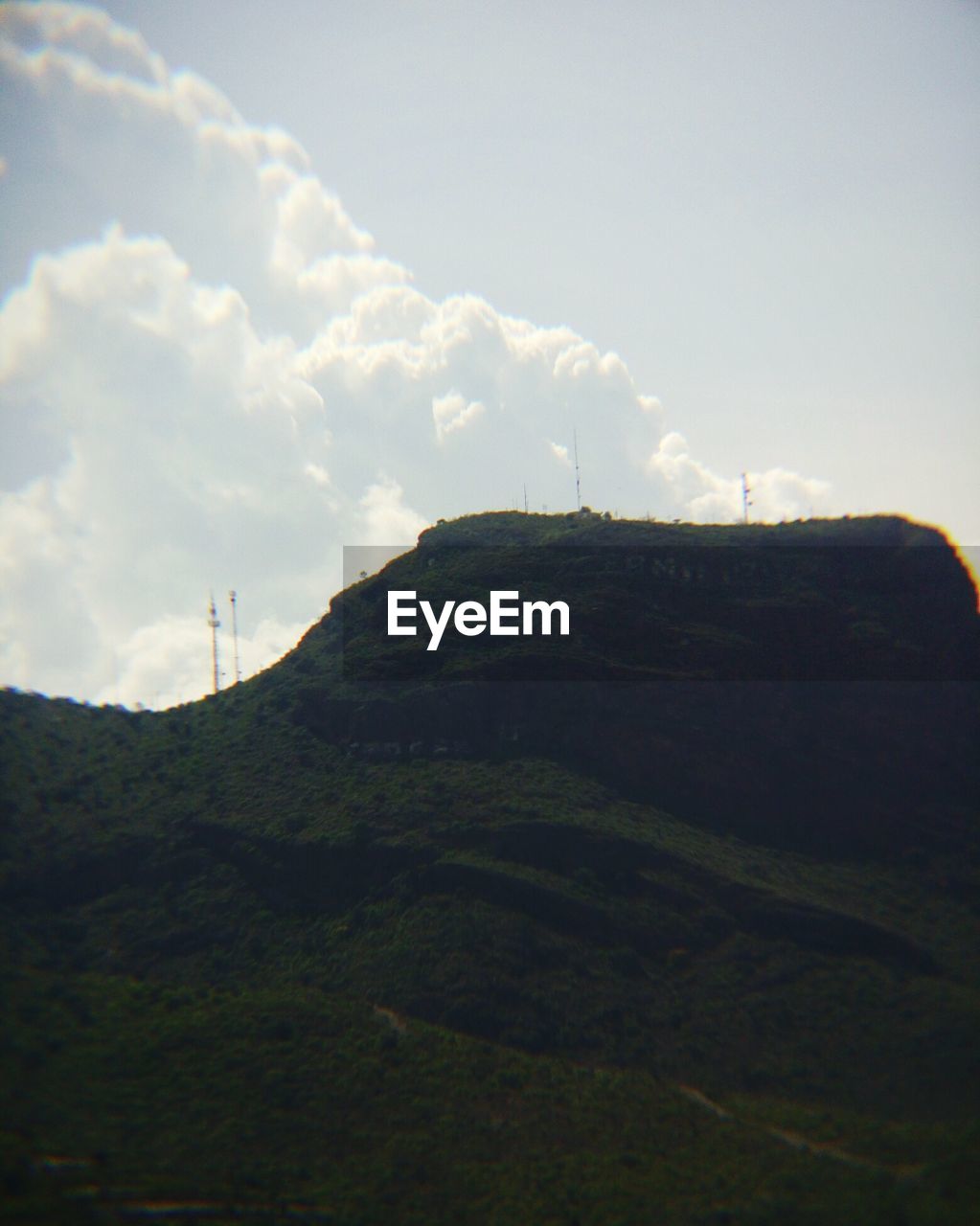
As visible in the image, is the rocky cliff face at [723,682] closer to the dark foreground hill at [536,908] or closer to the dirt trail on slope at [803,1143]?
the dark foreground hill at [536,908]

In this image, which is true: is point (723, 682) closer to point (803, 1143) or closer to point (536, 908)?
point (536, 908)

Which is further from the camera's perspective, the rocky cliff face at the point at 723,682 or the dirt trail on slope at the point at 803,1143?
the rocky cliff face at the point at 723,682

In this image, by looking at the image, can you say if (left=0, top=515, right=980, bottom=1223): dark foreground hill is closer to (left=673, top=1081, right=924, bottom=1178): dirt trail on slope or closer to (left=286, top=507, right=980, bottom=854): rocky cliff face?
(left=673, top=1081, right=924, bottom=1178): dirt trail on slope

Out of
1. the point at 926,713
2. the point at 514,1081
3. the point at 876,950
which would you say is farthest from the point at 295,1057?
the point at 926,713

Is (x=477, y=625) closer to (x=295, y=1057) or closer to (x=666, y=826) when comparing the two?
(x=666, y=826)

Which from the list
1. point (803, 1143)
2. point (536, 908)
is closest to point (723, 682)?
point (536, 908)

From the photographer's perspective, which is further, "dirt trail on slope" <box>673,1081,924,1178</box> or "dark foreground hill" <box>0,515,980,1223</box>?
"dark foreground hill" <box>0,515,980,1223</box>

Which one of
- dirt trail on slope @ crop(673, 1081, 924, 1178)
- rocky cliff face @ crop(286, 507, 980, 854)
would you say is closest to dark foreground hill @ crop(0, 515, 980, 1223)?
dirt trail on slope @ crop(673, 1081, 924, 1178)

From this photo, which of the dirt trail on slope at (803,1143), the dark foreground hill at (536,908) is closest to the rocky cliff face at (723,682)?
the dark foreground hill at (536,908)
